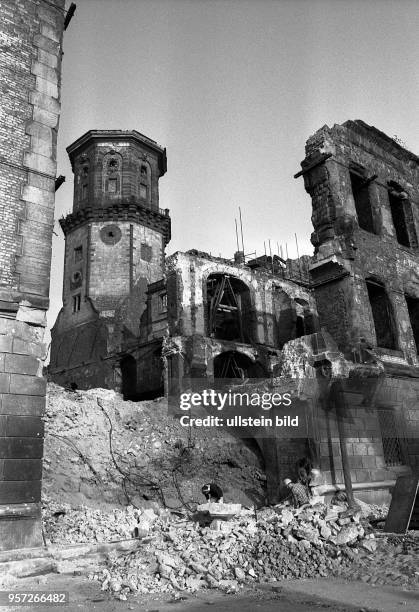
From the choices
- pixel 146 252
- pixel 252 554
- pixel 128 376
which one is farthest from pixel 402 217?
pixel 146 252

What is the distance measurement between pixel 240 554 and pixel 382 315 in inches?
327

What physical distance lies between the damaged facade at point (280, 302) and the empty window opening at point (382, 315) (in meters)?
0.03

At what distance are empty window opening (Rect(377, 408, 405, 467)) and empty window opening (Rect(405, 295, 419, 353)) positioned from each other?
2.95 metres

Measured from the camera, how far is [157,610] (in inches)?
201

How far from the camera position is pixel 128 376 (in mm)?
28016

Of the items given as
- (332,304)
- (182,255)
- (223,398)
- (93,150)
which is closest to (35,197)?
(332,304)

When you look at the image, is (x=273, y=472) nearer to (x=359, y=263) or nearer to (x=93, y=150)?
(x=359, y=263)

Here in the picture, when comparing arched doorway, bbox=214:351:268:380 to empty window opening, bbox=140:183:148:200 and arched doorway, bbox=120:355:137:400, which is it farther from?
empty window opening, bbox=140:183:148:200

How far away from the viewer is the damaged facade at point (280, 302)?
11.6m

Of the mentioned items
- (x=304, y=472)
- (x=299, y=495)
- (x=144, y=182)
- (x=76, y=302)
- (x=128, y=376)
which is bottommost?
(x=299, y=495)

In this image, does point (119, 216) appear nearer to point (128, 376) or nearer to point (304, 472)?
point (128, 376)

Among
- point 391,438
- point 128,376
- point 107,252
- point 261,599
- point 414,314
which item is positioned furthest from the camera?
point 107,252

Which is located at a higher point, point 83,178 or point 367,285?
point 83,178

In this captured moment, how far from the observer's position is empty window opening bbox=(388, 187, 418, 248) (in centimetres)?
1514
